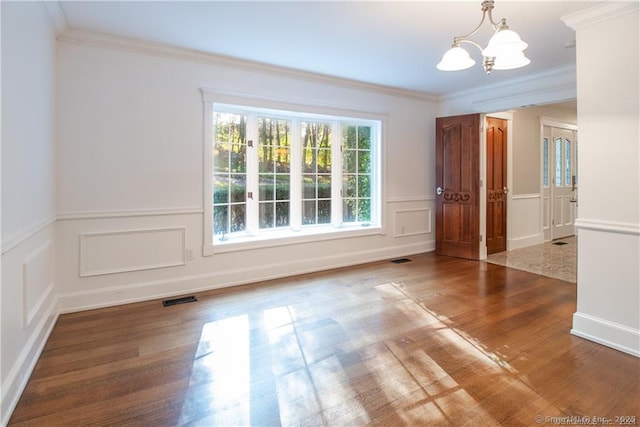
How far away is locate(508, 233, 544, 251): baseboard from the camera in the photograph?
18.6ft

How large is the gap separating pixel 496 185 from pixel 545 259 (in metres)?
1.27

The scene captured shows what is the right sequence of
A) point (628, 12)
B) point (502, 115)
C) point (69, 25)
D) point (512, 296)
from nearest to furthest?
1. point (628, 12)
2. point (69, 25)
3. point (512, 296)
4. point (502, 115)

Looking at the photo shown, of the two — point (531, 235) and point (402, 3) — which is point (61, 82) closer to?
point (402, 3)

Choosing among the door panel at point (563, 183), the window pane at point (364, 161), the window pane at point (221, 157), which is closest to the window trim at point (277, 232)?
the window pane at point (364, 161)

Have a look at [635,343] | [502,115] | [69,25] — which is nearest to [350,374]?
[635,343]

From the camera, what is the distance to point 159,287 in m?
3.40

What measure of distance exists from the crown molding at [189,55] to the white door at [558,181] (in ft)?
11.9

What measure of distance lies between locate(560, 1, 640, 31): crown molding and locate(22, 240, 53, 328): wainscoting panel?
3.95 metres

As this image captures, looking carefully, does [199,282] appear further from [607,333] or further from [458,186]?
[458,186]

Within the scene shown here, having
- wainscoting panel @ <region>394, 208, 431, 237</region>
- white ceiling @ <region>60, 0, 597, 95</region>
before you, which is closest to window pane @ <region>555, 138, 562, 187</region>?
wainscoting panel @ <region>394, 208, 431, 237</region>

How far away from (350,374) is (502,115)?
499 centimetres

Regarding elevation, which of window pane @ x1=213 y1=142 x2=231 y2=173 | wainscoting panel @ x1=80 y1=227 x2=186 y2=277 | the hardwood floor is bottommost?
the hardwood floor

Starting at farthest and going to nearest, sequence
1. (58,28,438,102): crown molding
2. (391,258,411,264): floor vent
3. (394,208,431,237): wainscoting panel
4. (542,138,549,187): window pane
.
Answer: (542,138,549,187): window pane
(394,208,431,237): wainscoting panel
(391,258,411,264): floor vent
(58,28,438,102): crown molding

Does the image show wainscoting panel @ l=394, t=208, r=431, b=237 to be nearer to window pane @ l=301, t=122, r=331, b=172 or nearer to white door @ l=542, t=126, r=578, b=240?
window pane @ l=301, t=122, r=331, b=172
